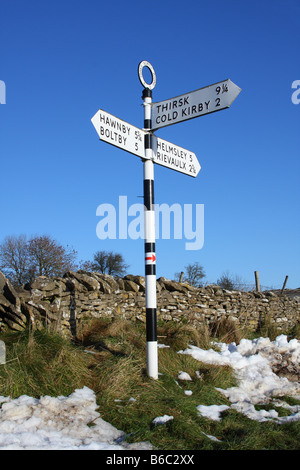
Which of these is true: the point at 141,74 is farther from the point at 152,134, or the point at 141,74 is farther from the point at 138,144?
the point at 138,144

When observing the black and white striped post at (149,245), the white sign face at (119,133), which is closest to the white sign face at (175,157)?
the black and white striped post at (149,245)

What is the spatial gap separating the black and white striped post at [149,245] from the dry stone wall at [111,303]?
5.72 ft

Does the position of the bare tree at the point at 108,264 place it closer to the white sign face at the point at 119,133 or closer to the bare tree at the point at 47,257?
the bare tree at the point at 47,257

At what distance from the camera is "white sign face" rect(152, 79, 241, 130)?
5.88 m

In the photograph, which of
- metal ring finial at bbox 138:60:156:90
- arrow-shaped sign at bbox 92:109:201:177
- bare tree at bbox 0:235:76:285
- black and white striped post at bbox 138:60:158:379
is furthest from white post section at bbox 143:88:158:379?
bare tree at bbox 0:235:76:285

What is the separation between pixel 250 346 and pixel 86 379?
4392 mm

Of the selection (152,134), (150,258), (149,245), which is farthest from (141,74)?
(150,258)

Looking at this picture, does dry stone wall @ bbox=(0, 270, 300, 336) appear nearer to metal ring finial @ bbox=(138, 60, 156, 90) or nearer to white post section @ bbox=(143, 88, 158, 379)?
white post section @ bbox=(143, 88, 158, 379)

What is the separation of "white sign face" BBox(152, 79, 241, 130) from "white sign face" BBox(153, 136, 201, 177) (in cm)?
31

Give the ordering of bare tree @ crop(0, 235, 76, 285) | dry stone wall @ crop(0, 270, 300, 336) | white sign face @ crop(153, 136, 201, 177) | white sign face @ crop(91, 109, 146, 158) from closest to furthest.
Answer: white sign face @ crop(91, 109, 146, 158) < white sign face @ crop(153, 136, 201, 177) < dry stone wall @ crop(0, 270, 300, 336) < bare tree @ crop(0, 235, 76, 285)

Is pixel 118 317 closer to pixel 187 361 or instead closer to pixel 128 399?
pixel 187 361

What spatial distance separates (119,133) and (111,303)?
14.4ft

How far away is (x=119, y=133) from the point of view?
6043 mm

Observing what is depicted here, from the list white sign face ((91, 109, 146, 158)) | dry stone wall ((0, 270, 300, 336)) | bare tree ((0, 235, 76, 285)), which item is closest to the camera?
white sign face ((91, 109, 146, 158))
